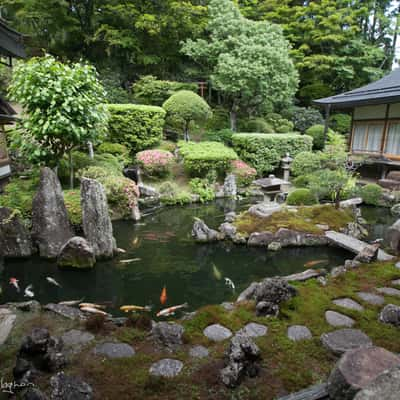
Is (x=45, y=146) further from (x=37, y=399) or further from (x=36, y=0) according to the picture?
(x=36, y=0)

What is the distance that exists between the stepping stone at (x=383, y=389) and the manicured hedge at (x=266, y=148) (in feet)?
47.1

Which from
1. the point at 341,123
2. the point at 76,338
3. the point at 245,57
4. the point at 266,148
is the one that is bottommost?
the point at 76,338

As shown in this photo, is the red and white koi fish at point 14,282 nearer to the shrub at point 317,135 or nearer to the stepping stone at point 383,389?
the stepping stone at point 383,389

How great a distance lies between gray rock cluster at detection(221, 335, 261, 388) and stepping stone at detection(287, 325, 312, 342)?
2.44ft

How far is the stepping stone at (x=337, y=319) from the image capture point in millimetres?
3668

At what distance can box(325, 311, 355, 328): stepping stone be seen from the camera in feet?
12.0

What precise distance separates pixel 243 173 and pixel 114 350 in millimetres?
12068

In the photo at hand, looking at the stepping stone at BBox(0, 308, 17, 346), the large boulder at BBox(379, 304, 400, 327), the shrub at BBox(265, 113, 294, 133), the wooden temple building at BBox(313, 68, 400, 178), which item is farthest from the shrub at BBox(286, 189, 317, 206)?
the shrub at BBox(265, 113, 294, 133)

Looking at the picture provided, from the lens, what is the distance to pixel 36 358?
2.83m

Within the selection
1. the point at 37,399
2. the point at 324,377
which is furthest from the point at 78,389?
the point at 324,377

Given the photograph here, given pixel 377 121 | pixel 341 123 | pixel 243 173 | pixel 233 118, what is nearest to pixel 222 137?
pixel 233 118

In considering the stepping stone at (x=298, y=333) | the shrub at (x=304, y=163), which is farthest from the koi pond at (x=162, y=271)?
the shrub at (x=304, y=163)

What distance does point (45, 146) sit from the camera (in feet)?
30.2

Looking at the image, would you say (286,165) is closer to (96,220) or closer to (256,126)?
(256,126)
